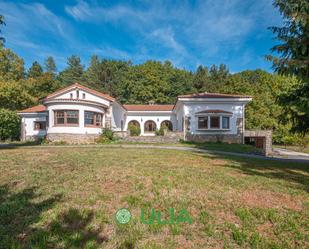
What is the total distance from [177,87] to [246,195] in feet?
141

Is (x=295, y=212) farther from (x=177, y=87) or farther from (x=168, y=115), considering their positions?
(x=177, y=87)

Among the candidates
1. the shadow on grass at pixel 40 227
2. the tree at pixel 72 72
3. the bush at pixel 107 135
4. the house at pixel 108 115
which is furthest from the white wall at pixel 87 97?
the tree at pixel 72 72

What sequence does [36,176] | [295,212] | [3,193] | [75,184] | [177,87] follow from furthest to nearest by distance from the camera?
[177,87]
[36,176]
[75,184]
[3,193]
[295,212]

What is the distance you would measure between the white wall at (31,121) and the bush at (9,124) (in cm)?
113

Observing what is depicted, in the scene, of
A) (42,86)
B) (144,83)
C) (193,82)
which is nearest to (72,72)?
(42,86)

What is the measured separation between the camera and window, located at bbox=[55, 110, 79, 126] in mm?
18906

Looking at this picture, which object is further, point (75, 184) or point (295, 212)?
point (75, 184)

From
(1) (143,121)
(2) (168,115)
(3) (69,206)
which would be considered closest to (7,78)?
(1) (143,121)

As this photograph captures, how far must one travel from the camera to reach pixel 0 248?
287cm

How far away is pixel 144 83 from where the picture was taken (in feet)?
146

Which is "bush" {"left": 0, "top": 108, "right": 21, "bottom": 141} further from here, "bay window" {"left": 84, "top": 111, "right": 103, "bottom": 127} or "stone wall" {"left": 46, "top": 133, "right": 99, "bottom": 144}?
"bay window" {"left": 84, "top": 111, "right": 103, "bottom": 127}

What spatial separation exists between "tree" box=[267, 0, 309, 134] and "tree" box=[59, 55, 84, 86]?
5167 cm

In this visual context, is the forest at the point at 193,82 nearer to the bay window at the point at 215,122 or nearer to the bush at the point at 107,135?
the bay window at the point at 215,122

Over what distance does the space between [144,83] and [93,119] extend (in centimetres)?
2626
